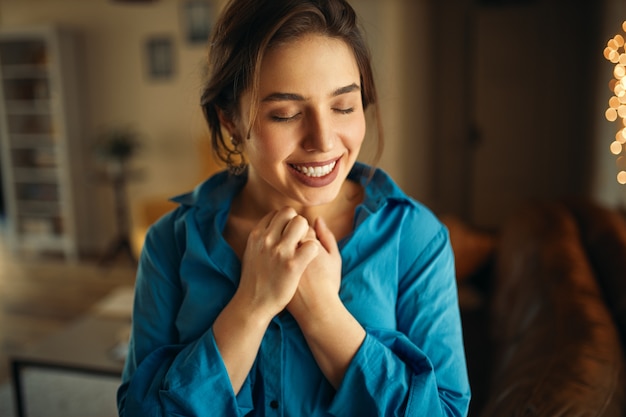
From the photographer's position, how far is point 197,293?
2.83 ft

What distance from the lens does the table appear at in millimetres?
2186

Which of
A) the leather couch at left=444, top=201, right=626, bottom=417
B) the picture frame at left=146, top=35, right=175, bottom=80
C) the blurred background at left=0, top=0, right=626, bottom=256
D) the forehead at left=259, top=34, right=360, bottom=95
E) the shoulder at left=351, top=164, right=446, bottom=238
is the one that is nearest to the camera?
the forehead at left=259, top=34, right=360, bottom=95

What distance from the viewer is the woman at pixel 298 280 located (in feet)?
2.56

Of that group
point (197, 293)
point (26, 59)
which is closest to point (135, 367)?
point (197, 293)

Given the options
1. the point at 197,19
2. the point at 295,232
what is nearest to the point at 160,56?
the point at 197,19

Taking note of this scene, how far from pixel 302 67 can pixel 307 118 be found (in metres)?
0.07

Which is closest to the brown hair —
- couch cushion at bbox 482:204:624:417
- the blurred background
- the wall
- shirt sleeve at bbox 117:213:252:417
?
Answer: shirt sleeve at bbox 117:213:252:417

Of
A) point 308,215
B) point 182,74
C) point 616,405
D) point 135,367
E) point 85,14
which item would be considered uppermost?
point 85,14

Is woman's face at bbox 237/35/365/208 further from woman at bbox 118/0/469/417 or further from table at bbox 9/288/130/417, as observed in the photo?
table at bbox 9/288/130/417

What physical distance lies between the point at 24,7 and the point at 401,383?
230 inches

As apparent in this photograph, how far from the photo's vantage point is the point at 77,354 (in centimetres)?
228

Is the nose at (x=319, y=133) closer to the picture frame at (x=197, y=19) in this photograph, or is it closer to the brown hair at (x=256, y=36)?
the brown hair at (x=256, y=36)

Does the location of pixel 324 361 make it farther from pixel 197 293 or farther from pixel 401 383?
pixel 197 293

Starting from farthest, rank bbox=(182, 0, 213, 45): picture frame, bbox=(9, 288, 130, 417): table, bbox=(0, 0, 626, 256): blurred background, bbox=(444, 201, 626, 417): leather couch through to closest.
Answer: bbox=(182, 0, 213, 45): picture frame
bbox=(0, 0, 626, 256): blurred background
bbox=(9, 288, 130, 417): table
bbox=(444, 201, 626, 417): leather couch
